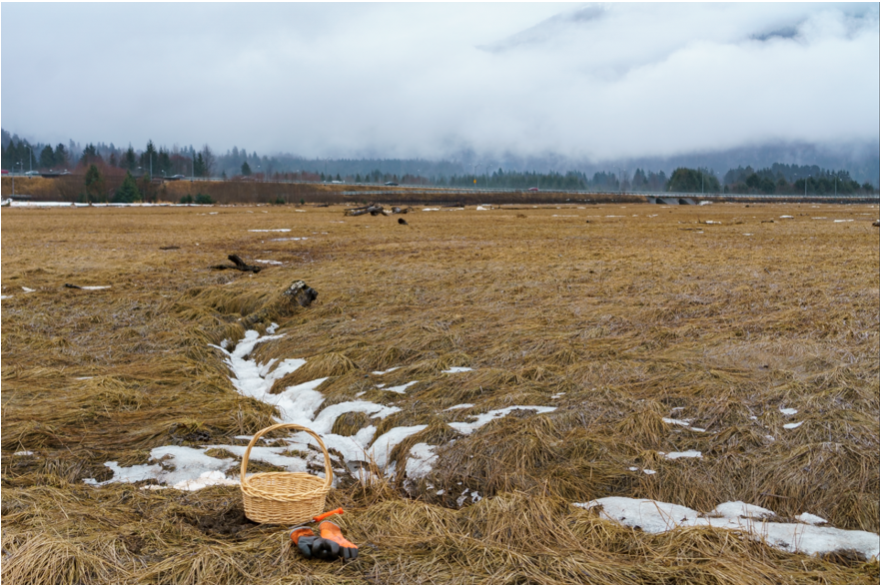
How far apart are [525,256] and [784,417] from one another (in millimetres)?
14365

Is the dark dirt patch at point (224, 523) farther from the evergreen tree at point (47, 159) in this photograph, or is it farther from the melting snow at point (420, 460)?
the evergreen tree at point (47, 159)

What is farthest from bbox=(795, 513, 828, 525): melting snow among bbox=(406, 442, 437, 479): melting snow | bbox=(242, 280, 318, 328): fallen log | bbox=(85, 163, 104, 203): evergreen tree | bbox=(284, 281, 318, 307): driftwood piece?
bbox=(85, 163, 104, 203): evergreen tree

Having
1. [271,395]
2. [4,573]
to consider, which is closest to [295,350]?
[271,395]

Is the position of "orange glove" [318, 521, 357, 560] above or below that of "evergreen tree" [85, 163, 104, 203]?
below

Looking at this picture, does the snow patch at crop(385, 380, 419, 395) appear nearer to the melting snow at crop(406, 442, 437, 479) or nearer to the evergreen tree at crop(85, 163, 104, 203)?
the melting snow at crop(406, 442, 437, 479)

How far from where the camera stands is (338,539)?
13.4 ft

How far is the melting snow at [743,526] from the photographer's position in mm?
4734

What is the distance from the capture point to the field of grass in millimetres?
4117

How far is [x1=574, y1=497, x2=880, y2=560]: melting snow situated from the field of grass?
144mm

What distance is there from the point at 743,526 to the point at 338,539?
321 cm

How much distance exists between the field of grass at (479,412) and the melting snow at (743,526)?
0.14m

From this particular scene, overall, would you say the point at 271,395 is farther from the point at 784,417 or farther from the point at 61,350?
the point at 784,417

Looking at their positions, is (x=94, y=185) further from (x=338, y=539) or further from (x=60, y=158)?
(x=338, y=539)

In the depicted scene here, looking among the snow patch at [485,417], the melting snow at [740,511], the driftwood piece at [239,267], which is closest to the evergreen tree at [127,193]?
the driftwood piece at [239,267]
